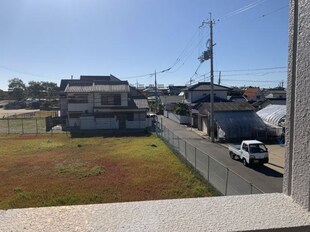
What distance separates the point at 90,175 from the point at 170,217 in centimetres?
1369

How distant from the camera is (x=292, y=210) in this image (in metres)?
1.36

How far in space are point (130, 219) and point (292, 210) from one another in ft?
2.58

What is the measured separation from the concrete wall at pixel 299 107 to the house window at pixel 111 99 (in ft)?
117

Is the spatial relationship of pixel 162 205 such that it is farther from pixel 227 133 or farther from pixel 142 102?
pixel 142 102

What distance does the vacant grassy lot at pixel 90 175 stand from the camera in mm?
10969

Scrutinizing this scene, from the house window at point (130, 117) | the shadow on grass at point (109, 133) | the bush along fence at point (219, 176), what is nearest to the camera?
the bush along fence at point (219, 176)

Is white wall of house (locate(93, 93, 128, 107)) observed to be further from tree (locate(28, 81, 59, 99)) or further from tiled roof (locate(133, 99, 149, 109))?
tree (locate(28, 81, 59, 99))

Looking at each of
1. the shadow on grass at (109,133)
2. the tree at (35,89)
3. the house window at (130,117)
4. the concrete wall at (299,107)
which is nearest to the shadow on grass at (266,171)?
the concrete wall at (299,107)

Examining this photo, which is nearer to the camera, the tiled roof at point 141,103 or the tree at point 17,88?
the tiled roof at point 141,103

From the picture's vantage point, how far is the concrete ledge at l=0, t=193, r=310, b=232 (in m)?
1.23

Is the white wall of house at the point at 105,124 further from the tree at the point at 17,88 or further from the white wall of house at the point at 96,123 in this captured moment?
the tree at the point at 17,88

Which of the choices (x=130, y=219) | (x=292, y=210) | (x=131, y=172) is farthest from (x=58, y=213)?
(x=131, y=172)

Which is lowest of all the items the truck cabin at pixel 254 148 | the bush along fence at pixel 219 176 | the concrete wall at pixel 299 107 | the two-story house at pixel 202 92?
the bush along fence at pixel 219 176

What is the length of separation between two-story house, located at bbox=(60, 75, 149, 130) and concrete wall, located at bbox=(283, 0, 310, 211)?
33906 mm
